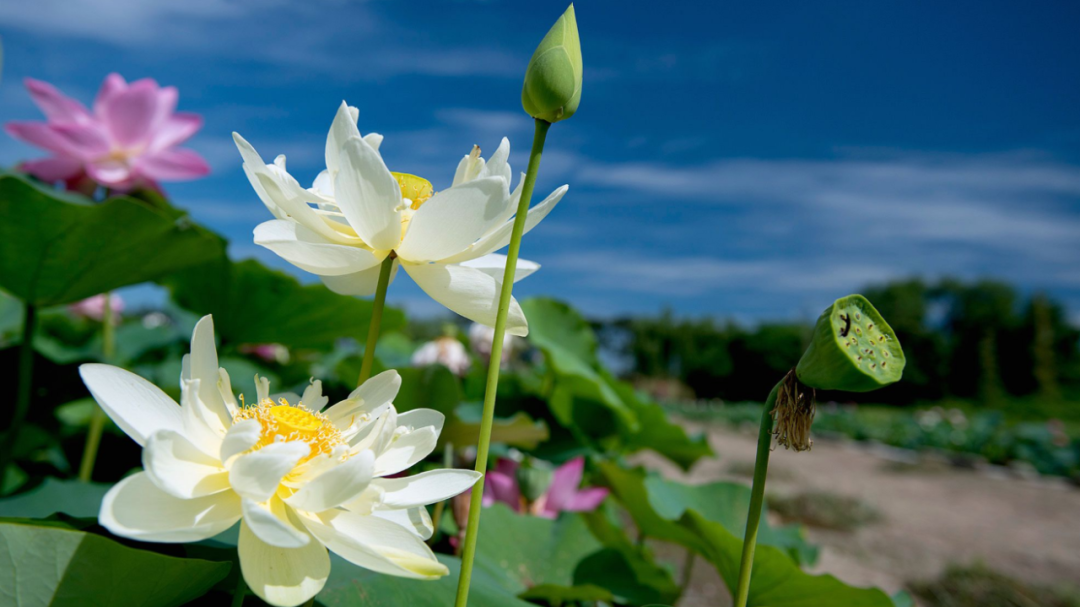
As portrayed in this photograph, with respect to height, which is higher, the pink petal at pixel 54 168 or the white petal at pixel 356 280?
the pink petal at pixel 54 168

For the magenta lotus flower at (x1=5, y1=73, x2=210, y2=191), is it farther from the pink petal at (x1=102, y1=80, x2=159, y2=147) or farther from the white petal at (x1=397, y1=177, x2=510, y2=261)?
the white petal at (x1=397, y1=177, x2=510, y2=261)

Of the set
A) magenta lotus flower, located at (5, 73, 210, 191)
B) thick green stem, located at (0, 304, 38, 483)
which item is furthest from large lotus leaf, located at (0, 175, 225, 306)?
magenta lotus flower, located at (5, 73, 210, 191)

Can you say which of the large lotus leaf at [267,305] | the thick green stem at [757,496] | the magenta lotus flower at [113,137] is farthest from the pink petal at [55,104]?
the thick green stem at [757,496]

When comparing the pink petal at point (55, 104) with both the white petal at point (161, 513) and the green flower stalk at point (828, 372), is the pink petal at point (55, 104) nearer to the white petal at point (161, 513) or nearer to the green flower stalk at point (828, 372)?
the white petal at point (161, 513)

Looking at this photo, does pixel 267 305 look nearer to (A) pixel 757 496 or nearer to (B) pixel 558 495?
(B) pixel 558 495

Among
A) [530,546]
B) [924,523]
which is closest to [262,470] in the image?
[530,546]

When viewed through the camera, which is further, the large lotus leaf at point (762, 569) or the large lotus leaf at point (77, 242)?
the large lotus leaf at point (77, 242)

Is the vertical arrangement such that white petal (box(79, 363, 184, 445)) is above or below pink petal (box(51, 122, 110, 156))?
below
